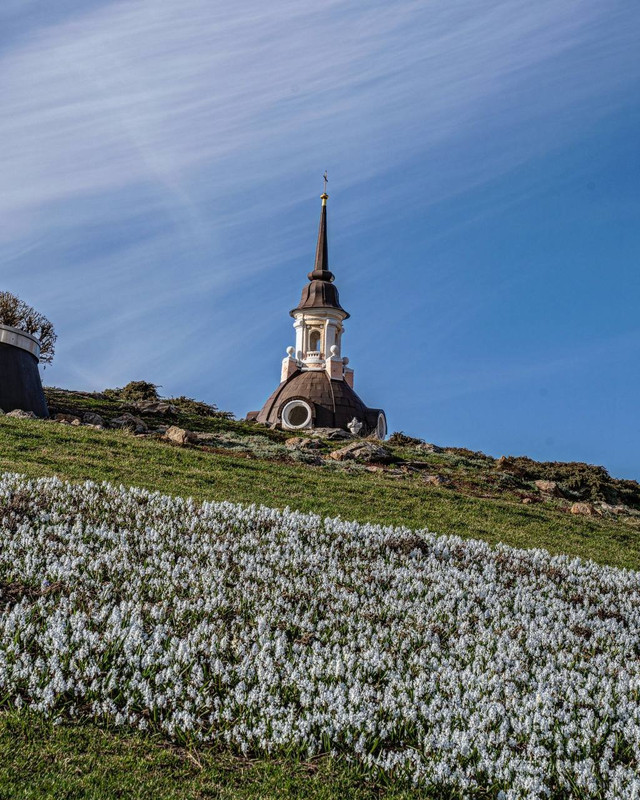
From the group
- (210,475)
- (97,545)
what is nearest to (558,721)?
(97,545)

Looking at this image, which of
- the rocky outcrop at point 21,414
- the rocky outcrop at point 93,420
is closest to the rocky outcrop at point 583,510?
the rocky outcrop at point 93,420

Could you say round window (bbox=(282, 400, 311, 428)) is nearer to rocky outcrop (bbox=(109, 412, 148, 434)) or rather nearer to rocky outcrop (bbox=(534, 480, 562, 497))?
rocky outcrop (bbox=(109, 412, 148, 434))

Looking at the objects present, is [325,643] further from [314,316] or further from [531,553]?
→ [314,316]

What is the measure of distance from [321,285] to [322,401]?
8.88 m

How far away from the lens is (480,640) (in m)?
7.53

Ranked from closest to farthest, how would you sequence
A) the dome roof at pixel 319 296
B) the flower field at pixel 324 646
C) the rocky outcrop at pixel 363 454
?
the flower field at pixel 324 646, the rocky outcrop at pixel 363 454, the dome roof at pixel 319 296

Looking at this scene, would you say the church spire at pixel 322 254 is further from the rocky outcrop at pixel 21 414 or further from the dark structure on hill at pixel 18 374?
the rocky outcrop at pixel 21 414

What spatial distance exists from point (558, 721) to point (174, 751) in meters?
3.14

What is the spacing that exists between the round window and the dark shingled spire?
7408mm

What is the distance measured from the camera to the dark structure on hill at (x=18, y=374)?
1011 inches

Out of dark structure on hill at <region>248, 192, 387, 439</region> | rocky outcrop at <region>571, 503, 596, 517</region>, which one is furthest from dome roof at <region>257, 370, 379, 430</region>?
rocky outcrop at <region>571, 503, 596, 517</region>

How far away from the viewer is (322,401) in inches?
1688

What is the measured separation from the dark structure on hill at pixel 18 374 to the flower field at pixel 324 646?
16.6m

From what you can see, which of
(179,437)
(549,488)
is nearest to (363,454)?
(179,437)
